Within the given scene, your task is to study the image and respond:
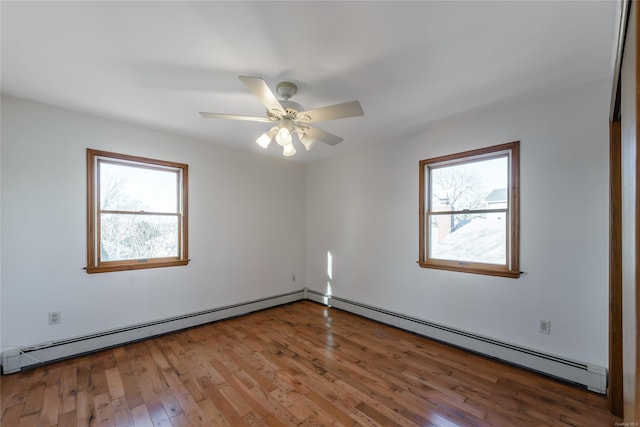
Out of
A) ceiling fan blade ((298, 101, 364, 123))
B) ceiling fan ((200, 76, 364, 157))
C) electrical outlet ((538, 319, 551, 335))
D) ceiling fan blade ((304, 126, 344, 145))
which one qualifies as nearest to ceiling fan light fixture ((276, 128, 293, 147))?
ceiling fan ((200, 76, 364, 157))

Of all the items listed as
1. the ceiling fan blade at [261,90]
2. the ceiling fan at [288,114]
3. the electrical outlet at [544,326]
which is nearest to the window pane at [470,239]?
the electrical outlet at [544,326]

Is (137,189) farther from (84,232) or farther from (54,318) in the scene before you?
(54,318)

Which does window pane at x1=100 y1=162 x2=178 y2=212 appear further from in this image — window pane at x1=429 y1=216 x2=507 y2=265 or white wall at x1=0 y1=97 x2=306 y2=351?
window pane at x1=429 y1=216 x2=507 y2=265

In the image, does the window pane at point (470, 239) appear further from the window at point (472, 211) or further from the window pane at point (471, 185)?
the window pane at point (471, 185)

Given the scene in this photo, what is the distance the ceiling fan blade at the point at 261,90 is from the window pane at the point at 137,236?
2.39 m

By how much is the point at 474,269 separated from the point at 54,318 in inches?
172

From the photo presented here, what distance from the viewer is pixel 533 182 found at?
8.30ft

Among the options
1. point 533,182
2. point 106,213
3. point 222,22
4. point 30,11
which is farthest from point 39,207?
point 533,182

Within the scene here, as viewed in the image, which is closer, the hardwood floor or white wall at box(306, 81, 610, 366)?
the hardwood floor

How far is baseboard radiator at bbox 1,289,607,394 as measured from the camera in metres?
2.28

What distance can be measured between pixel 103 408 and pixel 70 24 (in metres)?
2.64

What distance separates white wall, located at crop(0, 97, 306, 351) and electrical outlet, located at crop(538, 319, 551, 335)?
351cm

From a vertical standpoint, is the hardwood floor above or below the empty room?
below

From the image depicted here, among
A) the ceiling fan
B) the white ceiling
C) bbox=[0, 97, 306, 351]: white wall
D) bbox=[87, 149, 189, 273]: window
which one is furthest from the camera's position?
bbox=[87, 149, 189, 273]: window
